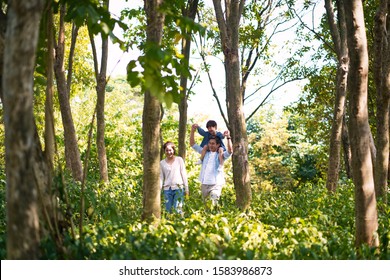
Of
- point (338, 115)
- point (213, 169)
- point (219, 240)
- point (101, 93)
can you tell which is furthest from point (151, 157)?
point (338, 115)

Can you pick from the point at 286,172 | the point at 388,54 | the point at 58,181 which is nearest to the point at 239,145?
the point at 388,54

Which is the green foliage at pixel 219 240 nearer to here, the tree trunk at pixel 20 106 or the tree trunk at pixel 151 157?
the tree trunk at pixel 151 157

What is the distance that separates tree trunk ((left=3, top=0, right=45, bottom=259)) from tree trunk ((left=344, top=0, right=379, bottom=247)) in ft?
12.0

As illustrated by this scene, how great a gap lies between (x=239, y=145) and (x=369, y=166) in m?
4.43

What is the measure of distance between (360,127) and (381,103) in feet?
14.7

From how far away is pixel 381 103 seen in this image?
36.4ft

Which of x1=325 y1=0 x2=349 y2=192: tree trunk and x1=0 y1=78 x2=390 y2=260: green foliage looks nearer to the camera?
x1=0 y1=78 x2=390 y2=260: green foliage

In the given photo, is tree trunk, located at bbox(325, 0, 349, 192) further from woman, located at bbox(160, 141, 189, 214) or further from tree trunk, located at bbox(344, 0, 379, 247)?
tree trunk, located at bbox(344, 0, 379, 247)

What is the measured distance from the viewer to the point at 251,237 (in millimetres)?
6453

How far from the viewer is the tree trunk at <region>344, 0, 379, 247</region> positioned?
6.85 meters

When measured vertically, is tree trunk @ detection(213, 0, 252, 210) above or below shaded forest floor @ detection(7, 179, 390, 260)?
→ above

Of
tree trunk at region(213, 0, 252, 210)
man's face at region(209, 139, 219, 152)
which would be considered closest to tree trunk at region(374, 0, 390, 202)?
tree trunk at region(213, 0, 252, 210)

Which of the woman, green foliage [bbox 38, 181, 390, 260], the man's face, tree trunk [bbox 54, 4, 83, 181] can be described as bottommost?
green foliage [bbox 38, 181, 390, 260]
